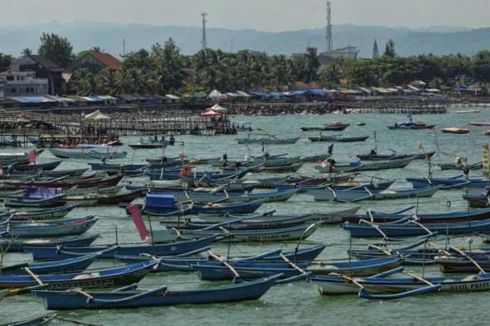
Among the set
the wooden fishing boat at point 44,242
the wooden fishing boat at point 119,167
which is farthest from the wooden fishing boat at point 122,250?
the wooden fishing boat at point 119,167

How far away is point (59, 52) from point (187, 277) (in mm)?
127913

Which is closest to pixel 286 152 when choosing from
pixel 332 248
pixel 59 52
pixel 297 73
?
pixel 332 248

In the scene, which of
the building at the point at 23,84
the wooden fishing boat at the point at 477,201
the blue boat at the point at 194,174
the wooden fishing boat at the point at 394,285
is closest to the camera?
the wooden fishing boat at the point at 394,285

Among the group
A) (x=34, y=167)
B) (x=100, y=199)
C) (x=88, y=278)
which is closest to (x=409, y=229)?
(x=88, y=278)

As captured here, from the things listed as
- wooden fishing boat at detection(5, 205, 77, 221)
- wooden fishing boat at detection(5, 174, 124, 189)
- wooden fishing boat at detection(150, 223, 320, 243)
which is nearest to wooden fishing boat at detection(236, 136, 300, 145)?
wooden fishing boat at detection(5, 174, 124, 189)

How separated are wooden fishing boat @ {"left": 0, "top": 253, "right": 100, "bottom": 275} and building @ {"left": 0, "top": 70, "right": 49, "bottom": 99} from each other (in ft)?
341

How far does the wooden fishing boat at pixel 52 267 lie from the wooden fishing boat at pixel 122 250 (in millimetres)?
1437

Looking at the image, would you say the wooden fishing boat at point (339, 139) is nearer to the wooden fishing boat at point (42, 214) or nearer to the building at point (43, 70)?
the building at point (43, 70)

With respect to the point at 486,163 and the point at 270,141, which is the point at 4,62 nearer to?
the point at 270,141

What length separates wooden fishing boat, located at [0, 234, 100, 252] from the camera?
43081mm

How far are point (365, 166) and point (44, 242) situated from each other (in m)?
34.8

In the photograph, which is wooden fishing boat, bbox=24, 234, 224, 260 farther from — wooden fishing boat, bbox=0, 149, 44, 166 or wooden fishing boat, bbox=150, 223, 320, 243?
wooden fishing boat, bbox=0, 149, 44, 166

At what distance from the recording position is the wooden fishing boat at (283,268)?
1503 inches

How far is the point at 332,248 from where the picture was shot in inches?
1781
